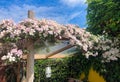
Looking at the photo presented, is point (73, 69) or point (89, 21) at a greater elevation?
point (89, 21)

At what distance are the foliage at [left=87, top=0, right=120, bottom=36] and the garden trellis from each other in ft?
10.2

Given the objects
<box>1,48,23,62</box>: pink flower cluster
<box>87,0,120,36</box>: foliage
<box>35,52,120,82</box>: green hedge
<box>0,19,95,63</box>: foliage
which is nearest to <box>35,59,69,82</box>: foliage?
<box>35,52,120,82</box>: green hedge

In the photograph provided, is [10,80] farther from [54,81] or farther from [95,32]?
[95,32]

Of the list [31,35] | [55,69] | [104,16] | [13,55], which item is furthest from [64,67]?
[31,35]

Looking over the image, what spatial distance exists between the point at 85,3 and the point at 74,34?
5.51m

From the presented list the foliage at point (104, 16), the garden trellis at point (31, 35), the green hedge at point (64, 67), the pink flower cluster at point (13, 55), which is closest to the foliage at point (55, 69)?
the green hedge at point (64, 67)

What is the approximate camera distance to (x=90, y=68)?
12.9m

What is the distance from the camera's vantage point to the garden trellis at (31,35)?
7.97 meters

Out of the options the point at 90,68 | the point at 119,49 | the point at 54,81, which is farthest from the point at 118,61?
the point at 54,81

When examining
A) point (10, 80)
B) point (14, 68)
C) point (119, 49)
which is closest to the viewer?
point (119, 49)

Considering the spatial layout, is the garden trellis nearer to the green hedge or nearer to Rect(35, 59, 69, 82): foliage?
the green hedge

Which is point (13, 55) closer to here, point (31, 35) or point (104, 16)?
point (31, 35)

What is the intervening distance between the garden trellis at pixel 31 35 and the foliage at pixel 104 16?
10.2ft

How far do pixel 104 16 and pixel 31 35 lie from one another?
510cm
